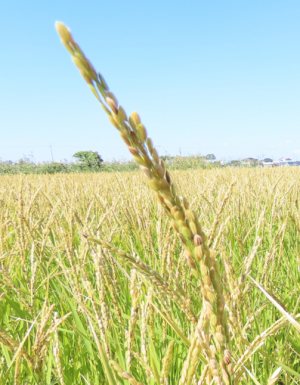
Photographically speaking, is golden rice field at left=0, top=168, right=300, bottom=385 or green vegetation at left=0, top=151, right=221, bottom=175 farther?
green vegetation at left=0, top=151, right=221, bottom=175

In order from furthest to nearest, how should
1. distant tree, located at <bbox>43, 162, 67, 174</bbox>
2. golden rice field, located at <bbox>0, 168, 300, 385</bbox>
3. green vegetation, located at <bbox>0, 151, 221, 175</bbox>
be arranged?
distant tree, located at <bbox>43, 162, 67, 174</bbox>, green vegetation, located at <bbox>0, 151, 221, 175</bbox>, golden rice field, located at <bbox>0, 168, 300, 385</bbox>

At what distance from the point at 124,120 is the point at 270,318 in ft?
4.94

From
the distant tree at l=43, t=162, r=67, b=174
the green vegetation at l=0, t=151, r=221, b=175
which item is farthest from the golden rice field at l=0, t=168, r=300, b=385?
the distant tree at l=43, t=162, r=67, b=174

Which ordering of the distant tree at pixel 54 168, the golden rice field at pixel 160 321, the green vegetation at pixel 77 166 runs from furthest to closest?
1. the distant tree at pixel 54 168
2. the green vegetation at pixel 77 166
3. the golden rice field at pixel 160 321

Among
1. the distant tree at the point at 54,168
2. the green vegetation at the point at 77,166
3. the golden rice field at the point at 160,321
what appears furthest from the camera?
the distant tree at the point at 54,168

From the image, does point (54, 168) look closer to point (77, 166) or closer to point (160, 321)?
point (77, 166)

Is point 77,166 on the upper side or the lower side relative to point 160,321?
upper

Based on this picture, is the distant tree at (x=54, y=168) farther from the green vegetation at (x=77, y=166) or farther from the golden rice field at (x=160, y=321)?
the golden rice field at (x=160, y=321)

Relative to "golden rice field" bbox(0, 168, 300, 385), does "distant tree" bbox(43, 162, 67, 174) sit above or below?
above

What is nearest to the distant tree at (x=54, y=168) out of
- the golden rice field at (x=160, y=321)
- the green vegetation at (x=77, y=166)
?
the green vegetation at (x=77, y=166)

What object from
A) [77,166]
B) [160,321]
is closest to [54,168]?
[77,166]

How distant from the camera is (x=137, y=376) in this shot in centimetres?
110

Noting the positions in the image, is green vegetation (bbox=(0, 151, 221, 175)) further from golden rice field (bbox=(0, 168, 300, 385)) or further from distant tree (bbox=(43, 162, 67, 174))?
golden rice field (bbox=(0, 168, 300, 385))

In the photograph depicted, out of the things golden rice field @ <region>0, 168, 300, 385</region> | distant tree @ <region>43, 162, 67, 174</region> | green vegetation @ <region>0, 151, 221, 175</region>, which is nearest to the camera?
golden rice field @ <region>0, 168, 300, 385</region>
